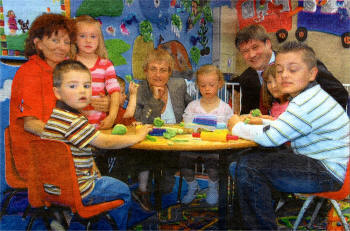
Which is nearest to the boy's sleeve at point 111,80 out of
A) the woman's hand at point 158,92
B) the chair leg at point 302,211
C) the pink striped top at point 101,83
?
the pink striped top at point 101,83

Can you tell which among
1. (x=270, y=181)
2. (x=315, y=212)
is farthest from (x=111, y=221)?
(x=315, y=212)

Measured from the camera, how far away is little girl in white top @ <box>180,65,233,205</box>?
1678mm

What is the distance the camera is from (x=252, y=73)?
68.5 inches

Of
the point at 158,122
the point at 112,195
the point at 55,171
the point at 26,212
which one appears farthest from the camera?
the point at 158,122

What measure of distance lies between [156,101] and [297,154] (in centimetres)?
82

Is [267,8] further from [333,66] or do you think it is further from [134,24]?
[134,24]

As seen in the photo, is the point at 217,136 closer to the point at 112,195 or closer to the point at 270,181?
the point at 270,181

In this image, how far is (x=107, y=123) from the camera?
5.37 feet

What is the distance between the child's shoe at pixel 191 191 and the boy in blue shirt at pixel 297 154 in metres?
0.33

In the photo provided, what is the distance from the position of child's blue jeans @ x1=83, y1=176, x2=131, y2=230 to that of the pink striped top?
30cm

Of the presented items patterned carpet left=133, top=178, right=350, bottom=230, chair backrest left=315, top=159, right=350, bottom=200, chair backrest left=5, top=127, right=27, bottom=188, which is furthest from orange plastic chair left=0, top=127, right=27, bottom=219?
chair backrest left=315, top=159, right=350, bottom=200

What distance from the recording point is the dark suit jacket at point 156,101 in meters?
1.75

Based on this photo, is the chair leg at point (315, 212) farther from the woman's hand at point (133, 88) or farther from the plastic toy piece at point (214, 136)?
the woman's hand at point (133, 88)

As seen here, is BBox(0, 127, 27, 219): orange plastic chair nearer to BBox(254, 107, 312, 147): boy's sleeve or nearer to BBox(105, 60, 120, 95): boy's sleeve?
BBox(105, 60, 120, 95): boy's sleeve
